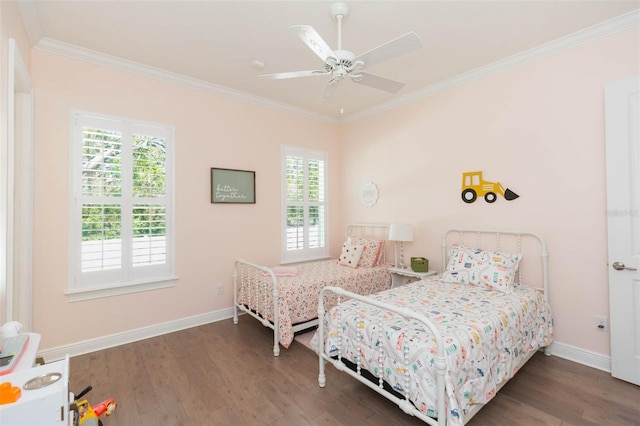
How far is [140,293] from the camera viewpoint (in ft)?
10.5

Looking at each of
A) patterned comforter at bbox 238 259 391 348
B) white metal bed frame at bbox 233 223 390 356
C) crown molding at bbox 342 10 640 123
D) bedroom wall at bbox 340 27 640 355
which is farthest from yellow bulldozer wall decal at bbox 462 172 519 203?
patterned comforter at bbox 238 259 391 348

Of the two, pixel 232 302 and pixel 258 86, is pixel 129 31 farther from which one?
pixel 232 302

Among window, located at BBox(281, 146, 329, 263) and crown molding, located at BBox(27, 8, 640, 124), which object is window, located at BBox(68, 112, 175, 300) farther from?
window, located at BBox(281, 146, 329, 263)

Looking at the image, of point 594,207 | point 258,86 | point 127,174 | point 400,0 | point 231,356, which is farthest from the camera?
point 258,86

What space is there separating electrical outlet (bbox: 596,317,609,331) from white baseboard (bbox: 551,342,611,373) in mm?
227

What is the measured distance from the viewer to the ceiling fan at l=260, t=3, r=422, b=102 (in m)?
1.77

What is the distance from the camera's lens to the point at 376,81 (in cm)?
232

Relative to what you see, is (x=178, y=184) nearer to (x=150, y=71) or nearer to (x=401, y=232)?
(x=150, y=71)

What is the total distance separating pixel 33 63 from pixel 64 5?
0.77 m

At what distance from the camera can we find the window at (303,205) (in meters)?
4.38

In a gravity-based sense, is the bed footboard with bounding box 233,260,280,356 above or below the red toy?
above

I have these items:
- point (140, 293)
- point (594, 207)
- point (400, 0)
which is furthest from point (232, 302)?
point (594, 207)

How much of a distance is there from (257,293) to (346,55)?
246 centimetres

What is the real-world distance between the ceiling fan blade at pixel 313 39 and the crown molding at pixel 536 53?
214cm
